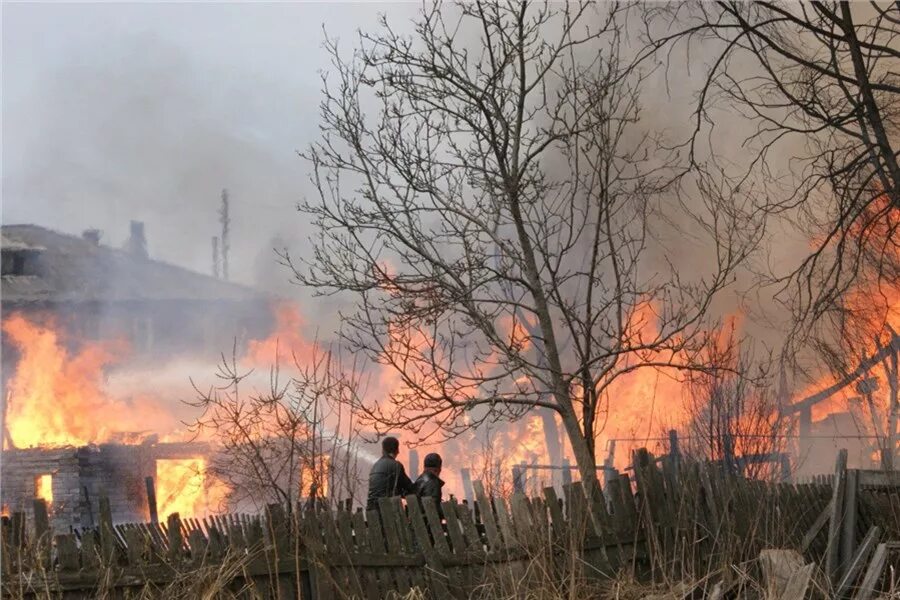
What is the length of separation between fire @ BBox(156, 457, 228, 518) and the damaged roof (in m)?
8.81

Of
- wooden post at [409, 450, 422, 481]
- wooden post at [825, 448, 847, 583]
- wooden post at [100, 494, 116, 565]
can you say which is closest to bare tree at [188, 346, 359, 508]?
wooden post at [100, 494, 116, 565]

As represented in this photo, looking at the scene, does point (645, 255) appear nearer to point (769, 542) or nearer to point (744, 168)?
point (744, 168)

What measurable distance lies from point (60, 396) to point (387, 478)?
74.9 ft

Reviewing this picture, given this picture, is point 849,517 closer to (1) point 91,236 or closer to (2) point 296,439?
(2) point 296,439

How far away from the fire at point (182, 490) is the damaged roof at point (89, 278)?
8806mm

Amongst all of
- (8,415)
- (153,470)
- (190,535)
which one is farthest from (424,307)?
(8,415)

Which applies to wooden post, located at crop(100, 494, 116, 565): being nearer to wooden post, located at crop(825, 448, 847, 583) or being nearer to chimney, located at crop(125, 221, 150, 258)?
wooden post, located at crop(825, 448, 847, 583)

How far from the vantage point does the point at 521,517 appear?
250 inches

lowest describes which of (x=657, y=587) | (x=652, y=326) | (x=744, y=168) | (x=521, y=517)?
(x=657, y=587)

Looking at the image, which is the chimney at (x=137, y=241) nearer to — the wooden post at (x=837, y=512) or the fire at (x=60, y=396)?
the fire at (x=60, y=396)

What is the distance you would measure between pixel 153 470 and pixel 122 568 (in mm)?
19740

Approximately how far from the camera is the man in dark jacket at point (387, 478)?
840 cm

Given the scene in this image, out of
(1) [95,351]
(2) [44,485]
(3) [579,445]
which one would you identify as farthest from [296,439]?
→ (1) [95,351]

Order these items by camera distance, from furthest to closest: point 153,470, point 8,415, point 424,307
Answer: point 8,415 → point 153,470 → point 424,307
